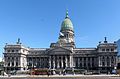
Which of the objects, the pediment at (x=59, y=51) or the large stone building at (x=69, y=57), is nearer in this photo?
the large stone building at (x=69, y=57)

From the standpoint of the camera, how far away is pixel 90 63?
198m

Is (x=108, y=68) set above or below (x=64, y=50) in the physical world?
below

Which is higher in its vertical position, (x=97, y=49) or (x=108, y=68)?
(x=97, y=49)

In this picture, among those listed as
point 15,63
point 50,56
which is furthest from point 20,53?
point 50,56

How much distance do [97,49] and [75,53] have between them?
15.1 metres

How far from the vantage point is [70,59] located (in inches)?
7731

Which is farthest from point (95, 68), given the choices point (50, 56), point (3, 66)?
point (3, 66)

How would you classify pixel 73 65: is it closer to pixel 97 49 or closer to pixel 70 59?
pixel 70 59

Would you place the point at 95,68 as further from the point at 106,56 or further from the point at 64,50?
the point at 64,50

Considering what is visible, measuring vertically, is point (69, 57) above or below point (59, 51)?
below

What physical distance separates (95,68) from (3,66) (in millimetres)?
62425

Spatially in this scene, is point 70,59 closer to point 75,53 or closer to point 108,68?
point 75,53

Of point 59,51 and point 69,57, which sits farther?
point 59,51

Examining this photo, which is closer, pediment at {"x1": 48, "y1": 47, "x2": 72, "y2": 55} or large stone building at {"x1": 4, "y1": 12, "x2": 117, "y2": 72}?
large stone building at {"x1": 4, "y1": 12, "x2": 117, "y2": 72}
